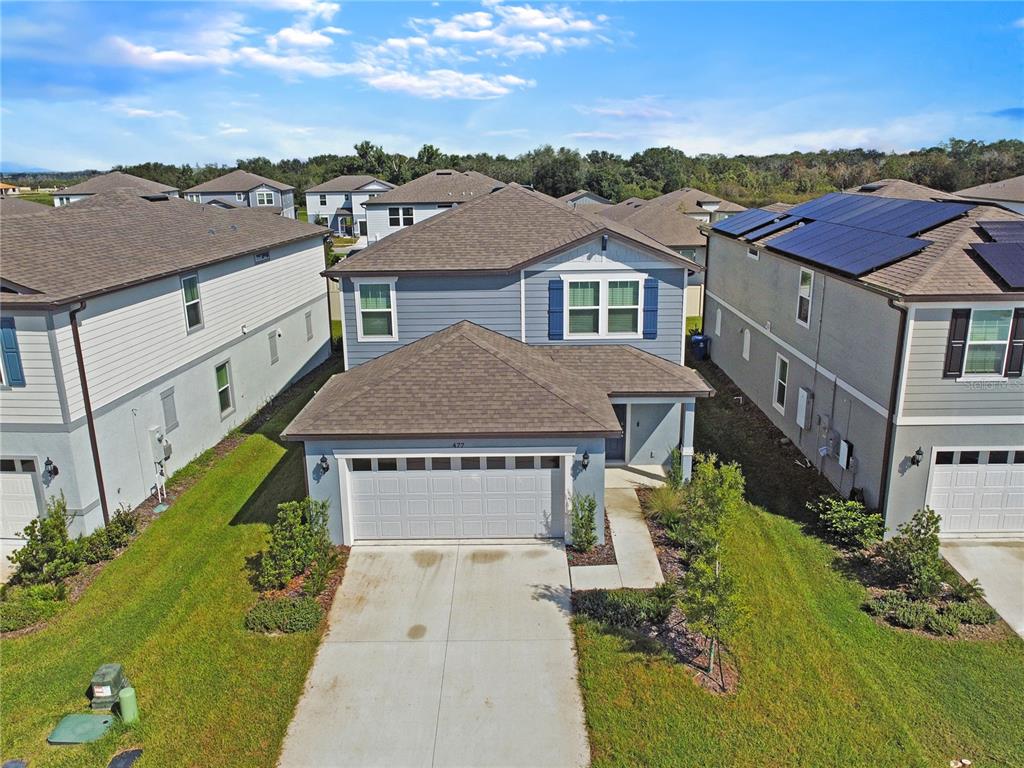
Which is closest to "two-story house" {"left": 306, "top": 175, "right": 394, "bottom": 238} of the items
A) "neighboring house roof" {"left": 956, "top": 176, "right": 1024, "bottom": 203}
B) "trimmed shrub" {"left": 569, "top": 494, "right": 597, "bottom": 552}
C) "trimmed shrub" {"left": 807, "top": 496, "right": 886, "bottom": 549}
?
"neighboring house roof" {"left": 956, "top": 176, "right": 1024, "bottom": 203}

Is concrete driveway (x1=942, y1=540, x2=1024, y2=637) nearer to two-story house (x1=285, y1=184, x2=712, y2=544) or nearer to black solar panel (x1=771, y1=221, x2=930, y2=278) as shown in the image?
two-story house (x1=285, y1=184, x2=712, y2=544)

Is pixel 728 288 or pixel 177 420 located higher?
pixel 728 288

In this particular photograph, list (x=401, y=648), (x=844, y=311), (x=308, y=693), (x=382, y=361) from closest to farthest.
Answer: (x=308, y=693) → (x=401, y=648) → (x=844, y=311) → (x=382, y=361)

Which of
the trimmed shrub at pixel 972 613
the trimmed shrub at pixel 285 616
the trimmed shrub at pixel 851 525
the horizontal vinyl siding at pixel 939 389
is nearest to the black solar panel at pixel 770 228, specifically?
the horizontal vinyl siding at pixel 939 389

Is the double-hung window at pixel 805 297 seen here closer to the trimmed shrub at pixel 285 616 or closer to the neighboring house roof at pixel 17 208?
the trimmed shrub at pixel 285 616

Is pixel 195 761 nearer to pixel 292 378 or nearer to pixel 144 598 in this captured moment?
pixel 144 598

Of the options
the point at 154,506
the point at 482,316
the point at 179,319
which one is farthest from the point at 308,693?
the point at 179,319

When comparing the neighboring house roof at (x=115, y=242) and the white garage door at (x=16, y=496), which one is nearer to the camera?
the neighboring house roof at (x=115, y=242)
